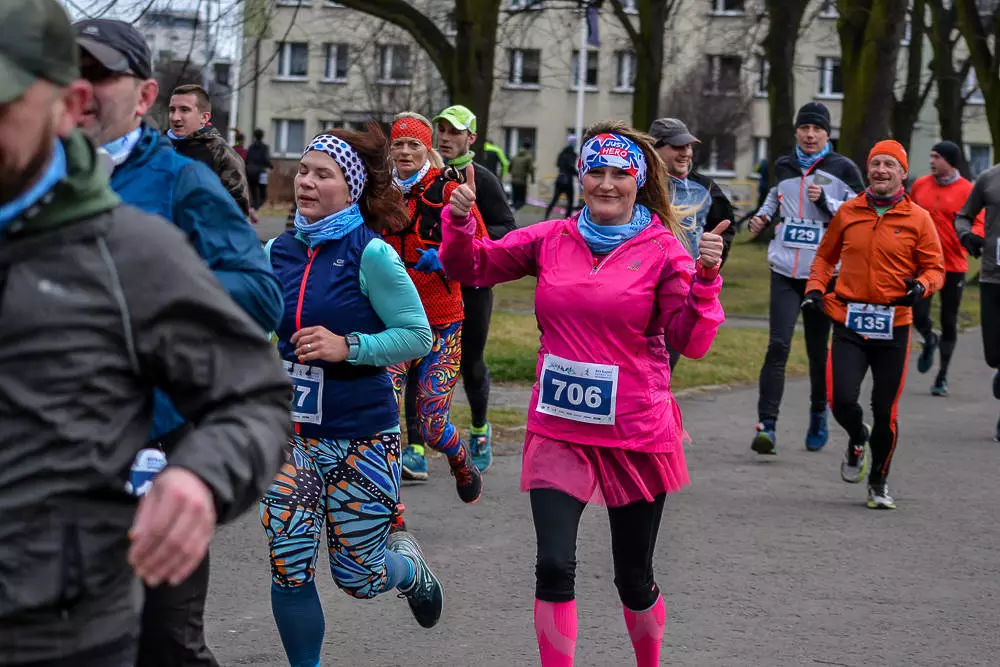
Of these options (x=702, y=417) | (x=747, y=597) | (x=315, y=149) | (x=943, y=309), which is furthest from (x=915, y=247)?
(x=943, y=309)

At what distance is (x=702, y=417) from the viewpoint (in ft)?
40.0

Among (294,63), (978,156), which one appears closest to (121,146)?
(294,63)

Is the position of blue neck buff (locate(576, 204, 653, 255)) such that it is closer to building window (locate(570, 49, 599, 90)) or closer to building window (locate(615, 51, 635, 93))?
building window (locate(570, 49, 599, 90))

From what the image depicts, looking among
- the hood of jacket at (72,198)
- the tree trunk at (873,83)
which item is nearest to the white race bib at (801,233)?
the hood of jacket at (72,198)

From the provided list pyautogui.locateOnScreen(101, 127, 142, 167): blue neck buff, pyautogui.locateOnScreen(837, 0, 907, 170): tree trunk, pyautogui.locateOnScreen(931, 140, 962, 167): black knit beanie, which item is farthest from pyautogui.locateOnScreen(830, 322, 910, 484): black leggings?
pyautogui.locateOnScreen(837, 0, 907, 170): tree trunk

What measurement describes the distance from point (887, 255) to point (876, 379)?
0.69m

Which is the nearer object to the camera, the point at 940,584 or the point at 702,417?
the point at 940,584

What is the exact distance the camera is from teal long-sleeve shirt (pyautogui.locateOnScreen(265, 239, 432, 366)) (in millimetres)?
5141

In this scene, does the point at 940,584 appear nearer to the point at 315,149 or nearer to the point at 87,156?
the point at 315,149

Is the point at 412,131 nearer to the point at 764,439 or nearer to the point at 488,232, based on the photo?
the point at 488,232

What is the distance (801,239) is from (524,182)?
3402cm

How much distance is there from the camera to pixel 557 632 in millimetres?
4863

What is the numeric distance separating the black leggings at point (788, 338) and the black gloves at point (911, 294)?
1.64m

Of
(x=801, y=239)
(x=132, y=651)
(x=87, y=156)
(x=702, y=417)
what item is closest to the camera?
(x=87, y=156)
